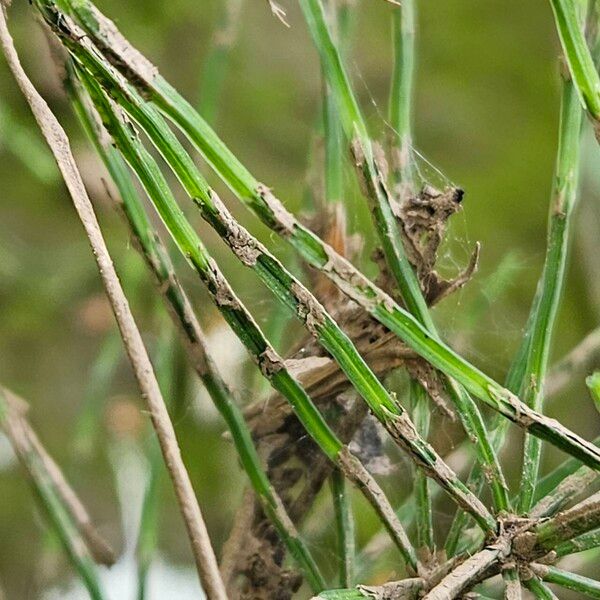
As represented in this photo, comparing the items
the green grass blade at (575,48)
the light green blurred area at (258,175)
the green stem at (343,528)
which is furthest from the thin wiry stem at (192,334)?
the light green blurred area at (258,175)

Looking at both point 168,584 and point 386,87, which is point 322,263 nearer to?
point 168,584

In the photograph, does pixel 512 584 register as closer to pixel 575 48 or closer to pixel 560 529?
pixel 560 529

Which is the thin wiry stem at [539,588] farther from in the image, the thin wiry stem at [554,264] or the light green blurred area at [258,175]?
the light green blurred area at [258,175]

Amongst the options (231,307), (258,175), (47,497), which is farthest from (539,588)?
(258,175)

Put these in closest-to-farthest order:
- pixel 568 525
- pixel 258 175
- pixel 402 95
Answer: pixel 568 525 < pixel 402 95 < pixel 258 175

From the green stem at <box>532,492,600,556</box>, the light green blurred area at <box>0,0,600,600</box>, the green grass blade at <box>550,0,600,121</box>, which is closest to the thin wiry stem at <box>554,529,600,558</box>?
the green stem at <box>532,492,600,556</box>

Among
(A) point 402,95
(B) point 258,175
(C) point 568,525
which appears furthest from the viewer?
(B) point 258,175
